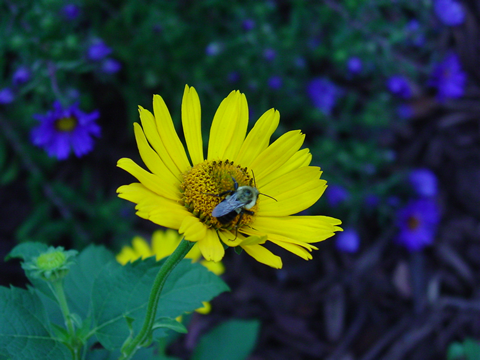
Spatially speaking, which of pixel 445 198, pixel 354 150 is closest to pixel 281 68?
pixel 354 150

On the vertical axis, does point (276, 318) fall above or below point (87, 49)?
below

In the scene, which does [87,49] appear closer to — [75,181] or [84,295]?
[75,181]

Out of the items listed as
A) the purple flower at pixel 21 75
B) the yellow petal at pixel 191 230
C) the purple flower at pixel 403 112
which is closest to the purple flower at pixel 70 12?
the purple flower at pixel 21 75

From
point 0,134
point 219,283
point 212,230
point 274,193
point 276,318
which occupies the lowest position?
point 276,318

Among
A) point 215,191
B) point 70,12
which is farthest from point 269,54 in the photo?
point 215,191

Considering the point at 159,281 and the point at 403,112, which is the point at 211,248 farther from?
the point at 403,112

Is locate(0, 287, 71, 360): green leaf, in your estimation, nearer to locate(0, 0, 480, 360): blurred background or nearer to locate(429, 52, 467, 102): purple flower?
locate(0, 0, 480, 360): blurred background

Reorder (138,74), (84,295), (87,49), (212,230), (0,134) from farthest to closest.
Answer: (138,74)
(0,134)
(87,49)
(84,295)
(212,230)
